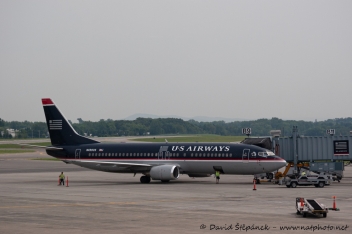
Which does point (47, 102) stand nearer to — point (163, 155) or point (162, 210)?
point (163, 155)

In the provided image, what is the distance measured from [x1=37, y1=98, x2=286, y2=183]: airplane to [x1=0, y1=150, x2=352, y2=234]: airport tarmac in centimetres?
472

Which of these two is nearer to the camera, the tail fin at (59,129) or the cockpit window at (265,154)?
the cockpit window at (265,154)

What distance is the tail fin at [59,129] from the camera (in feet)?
205

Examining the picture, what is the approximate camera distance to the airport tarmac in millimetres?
26203

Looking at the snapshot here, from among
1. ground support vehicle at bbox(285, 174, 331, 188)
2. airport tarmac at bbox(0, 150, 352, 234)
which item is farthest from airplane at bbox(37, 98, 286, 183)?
airport tarmac at bbox(0, 150, 352, 234)

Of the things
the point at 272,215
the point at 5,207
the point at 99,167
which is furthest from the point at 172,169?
the point at 272,215

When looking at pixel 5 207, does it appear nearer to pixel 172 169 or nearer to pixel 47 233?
pixel 47 233

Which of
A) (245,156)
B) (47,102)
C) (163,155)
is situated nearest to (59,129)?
(47,102)

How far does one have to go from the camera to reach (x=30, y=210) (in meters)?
33.3

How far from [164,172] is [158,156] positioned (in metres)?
2.94

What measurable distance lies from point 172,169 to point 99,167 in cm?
869

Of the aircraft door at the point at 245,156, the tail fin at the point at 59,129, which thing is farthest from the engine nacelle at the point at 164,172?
the tail fin at the point at 59,129

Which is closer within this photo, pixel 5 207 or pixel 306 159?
pixel 5 207

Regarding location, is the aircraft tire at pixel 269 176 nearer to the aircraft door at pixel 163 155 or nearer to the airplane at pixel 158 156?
the airplane at pixel 158 156
